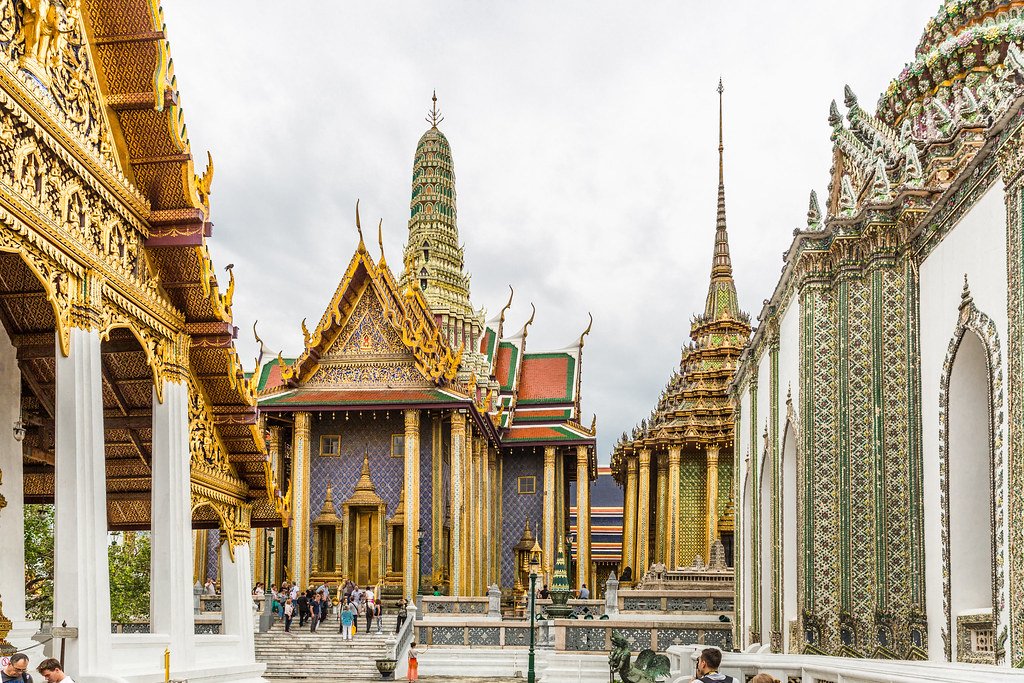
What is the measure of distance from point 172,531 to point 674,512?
2624 centimetres

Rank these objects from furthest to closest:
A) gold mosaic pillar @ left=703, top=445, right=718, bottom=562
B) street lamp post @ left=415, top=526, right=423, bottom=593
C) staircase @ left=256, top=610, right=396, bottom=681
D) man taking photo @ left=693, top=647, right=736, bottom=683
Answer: gold mosaic pillar @ left=703, top=445, right=718, bottom=562, street lamp post @ left=415, top=526, right=423, bottom=593, staircase @ left=256, top=610, right=396, bottom=681, man taking photo @ left=693, top=647, right=736, bottom=683

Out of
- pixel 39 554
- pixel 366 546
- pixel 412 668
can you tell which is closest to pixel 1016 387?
pixel 412 668

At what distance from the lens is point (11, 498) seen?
9.73 meters

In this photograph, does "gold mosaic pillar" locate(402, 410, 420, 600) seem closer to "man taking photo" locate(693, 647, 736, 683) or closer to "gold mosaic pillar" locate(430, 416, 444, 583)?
"gold mosaic pillar" locate(430, 416, 444, 583)

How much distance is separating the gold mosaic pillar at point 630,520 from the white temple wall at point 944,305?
24305 mm

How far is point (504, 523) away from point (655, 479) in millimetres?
5495

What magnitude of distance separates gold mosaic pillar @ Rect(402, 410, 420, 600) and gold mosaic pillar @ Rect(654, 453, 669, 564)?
8.92 m

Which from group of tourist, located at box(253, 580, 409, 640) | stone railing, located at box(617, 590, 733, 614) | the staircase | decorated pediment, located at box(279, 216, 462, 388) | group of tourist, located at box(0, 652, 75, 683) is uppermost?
decorated pediment, located at box(279, 216, 462, 388)

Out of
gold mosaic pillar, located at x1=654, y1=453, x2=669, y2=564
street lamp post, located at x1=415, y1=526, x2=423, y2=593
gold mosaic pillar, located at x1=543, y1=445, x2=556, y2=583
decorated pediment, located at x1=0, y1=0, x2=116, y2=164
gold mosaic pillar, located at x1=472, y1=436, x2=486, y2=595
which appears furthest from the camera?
gold mosaic pillar, located at x1=654, y1=453, x2=669, y2=564

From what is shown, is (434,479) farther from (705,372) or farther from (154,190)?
(154,190)

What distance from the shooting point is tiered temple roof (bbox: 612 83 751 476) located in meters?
34.9

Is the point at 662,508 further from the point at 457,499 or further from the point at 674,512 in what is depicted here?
the point at 457,499

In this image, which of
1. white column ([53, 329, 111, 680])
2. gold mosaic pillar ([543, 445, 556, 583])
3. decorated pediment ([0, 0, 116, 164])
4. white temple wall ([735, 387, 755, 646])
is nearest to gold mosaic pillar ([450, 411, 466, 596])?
gold mosaic pillar ([543, 445, 556, 583])

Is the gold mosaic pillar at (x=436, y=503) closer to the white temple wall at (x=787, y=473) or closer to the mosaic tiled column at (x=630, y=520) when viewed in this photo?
the mosaic tiled column at (x=630, y=520)
